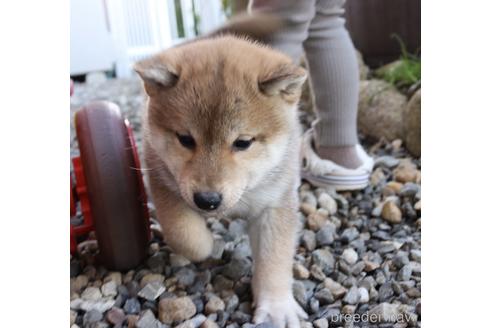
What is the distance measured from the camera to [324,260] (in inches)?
58.0

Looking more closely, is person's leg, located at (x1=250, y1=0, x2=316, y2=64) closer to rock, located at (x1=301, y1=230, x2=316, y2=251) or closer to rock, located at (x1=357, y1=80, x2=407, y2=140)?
rock, located at (x1=301, y1=230, x2=316, y2=251)

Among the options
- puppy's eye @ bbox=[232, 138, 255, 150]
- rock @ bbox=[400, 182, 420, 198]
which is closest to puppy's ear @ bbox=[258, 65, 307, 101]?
puppy's eye @ bbox=[232, 138, 255, 150]

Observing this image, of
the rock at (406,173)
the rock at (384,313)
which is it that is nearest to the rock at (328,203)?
the rock at (406,173)

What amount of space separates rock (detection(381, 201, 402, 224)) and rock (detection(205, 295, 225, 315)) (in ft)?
2.18

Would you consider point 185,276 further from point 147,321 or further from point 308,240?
point 308,240

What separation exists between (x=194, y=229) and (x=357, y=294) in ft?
1.43

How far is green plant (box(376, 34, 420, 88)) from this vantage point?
2393 millimetres

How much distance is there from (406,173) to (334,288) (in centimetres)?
77

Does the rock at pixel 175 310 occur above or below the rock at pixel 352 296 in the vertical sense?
above

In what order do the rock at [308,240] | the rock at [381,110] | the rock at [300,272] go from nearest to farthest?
the rock at [300,272], the rock at [308,240], the rock at [381,110]

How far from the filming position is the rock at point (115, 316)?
1.23 metres

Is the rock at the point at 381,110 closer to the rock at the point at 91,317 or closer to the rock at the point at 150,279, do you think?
the rock at the point at 150,279

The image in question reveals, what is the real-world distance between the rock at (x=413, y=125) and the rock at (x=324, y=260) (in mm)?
792
